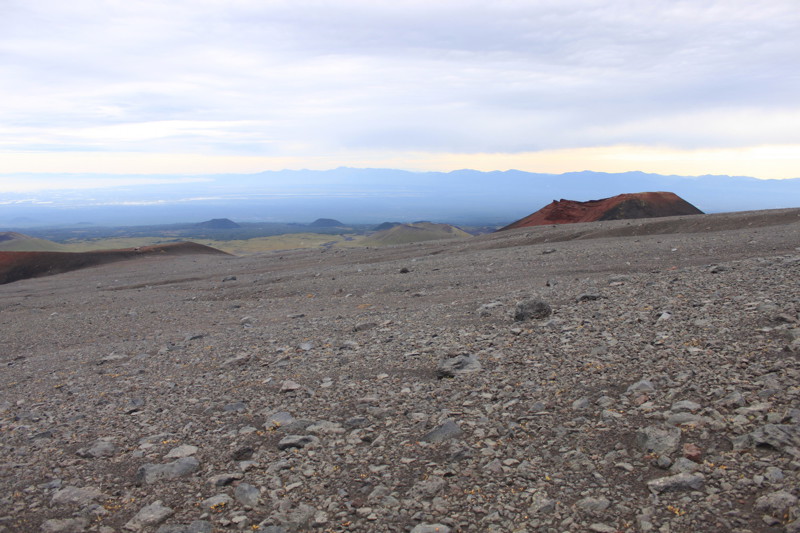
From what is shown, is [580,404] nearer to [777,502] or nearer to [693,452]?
[693,452]

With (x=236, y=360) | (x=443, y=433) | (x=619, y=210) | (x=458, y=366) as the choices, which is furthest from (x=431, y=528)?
(x=619, y=210)

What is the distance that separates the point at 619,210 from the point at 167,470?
150 ft

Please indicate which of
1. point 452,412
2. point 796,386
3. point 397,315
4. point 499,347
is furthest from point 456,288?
point 796,386

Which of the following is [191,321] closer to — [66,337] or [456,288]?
[66,337]

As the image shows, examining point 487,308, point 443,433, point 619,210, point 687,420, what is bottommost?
point 443,433

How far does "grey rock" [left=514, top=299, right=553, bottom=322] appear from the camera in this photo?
30.2ft

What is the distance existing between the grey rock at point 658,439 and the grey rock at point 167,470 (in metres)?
4.29

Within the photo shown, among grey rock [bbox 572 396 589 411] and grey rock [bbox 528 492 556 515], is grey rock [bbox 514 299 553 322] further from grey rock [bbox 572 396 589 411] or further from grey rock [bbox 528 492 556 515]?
grey rock [bbox 528 492 556 515]

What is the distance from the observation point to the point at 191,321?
47.8ft

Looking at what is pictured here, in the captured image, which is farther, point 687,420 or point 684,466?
point 687,420

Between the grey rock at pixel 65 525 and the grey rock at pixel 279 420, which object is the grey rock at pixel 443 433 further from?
the grey rock at pixel 65 525

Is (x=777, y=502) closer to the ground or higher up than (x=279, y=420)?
higher up

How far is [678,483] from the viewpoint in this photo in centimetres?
422

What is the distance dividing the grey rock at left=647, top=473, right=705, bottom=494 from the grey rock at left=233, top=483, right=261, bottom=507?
3316mm
